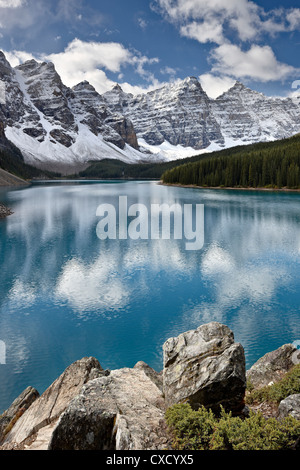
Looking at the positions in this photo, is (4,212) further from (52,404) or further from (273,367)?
(273,367)

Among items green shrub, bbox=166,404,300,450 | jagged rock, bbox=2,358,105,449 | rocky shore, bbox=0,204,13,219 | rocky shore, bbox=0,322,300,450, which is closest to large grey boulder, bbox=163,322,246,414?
rocky shore, bbox=0,322,300,450

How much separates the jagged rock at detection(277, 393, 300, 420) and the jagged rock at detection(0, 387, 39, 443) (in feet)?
23.3

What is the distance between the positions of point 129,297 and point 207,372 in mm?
13034

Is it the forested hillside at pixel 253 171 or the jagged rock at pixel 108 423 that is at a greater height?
the forested hillside at pixel 253 171

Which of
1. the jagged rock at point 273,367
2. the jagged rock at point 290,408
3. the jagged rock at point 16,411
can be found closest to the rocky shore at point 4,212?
the jagged rock at point 16,411

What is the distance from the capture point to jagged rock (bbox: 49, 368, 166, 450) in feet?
18.4

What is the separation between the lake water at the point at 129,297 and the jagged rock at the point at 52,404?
101 inches

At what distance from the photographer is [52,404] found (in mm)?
8312

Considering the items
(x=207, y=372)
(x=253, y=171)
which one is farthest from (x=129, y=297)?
(x=253, y=171)

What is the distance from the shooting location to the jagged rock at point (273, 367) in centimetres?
925

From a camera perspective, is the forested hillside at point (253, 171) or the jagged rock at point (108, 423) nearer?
the jagged rock at point (108, 423)

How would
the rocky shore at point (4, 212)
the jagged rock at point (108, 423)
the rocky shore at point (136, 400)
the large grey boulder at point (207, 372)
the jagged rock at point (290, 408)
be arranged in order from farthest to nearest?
1. the rocky shore at point (4, 212)
2. the large grey boulder at point (207, 372)
3. the rocky shore at point (136, 400)
4. the jagged rock at point (290, 408)
5. the jagged rock at point (108, 423)

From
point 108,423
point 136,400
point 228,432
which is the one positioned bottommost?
point 136,400

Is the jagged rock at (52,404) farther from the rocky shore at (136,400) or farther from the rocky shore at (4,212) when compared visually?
the rocky shore at (4,212)
